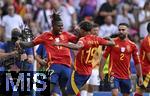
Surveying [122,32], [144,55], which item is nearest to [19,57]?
[122,32]

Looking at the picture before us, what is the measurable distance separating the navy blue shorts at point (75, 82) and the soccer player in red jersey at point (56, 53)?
5.1 inches

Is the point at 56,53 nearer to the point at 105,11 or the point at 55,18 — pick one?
the point at 55,18

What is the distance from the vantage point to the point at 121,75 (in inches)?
734

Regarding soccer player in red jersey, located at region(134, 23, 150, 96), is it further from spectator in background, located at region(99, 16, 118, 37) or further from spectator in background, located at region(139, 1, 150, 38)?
spectator in background, located at region(139, 1, 150, 38)

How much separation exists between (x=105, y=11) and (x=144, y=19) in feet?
4.54

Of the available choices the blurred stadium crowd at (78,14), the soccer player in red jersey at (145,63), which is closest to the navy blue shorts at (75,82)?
the soccer player in red jersey at (145,63)

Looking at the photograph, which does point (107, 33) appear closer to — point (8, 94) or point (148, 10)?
point (148, 10)

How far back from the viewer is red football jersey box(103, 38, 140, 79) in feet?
61.0

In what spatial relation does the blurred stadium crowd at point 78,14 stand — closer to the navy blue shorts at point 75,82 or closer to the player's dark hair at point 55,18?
the player's dark hair at point 55,18

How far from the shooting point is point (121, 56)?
18.6 m

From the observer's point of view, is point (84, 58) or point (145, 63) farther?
point (145, 63)

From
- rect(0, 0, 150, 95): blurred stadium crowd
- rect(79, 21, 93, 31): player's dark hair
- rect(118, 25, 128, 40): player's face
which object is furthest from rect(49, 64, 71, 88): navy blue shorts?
rect(0, 0, 150, 95): blurred stadium crowd

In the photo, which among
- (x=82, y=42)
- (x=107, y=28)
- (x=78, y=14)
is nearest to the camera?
(x=82, y=42)

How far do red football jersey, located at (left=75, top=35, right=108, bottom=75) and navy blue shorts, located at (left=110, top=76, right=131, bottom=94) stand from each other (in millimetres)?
1060
